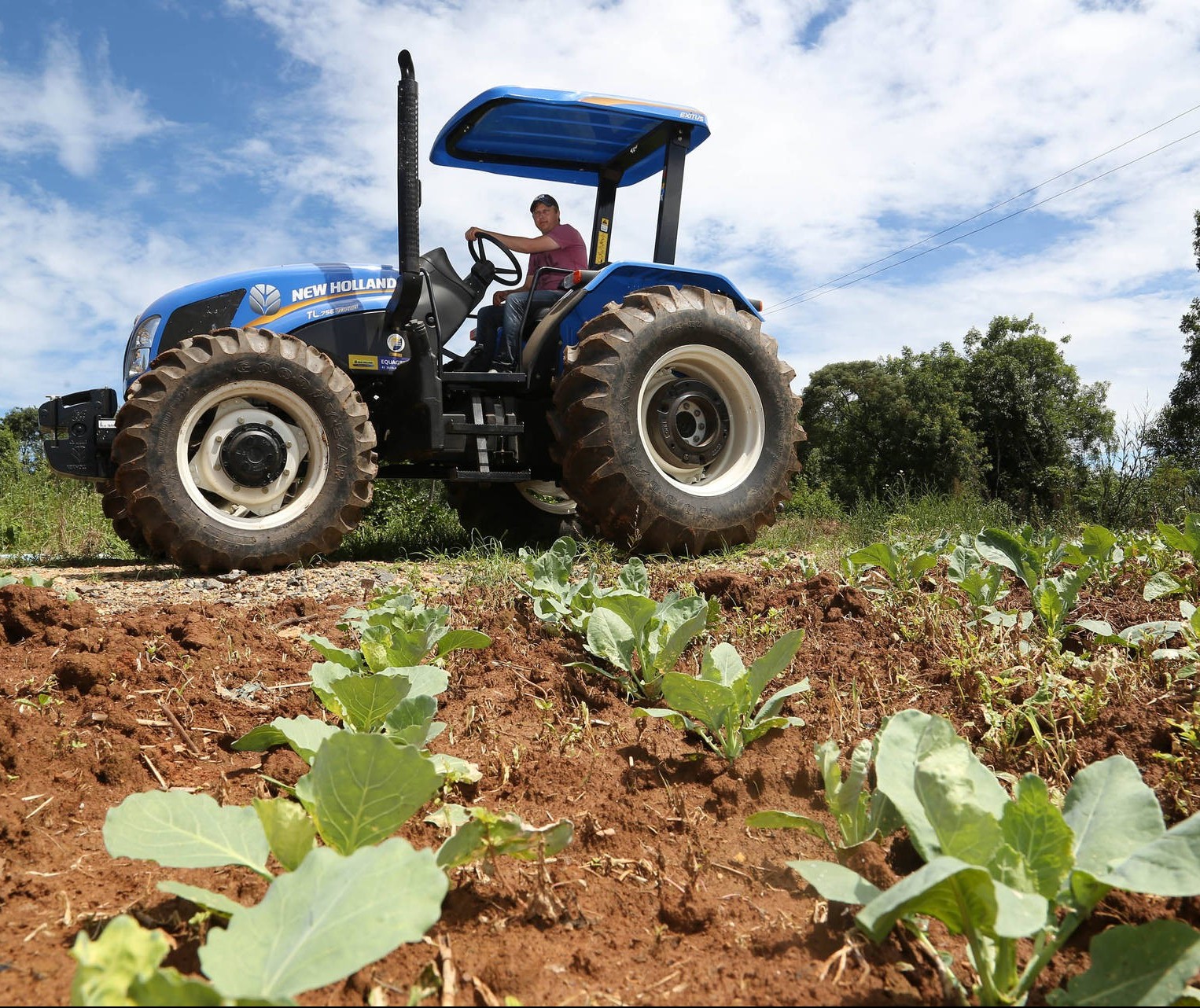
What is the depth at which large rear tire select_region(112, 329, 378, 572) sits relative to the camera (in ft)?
13.3

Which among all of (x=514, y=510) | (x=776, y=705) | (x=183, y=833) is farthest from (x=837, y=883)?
(x=514, y=510)

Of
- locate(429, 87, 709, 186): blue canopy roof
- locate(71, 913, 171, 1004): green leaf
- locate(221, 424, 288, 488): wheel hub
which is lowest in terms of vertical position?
locate(71, 913, 171, 1004): green leaf

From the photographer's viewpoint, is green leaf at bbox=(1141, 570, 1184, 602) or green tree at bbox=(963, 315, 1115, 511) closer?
green leaf at bbox=(1141, 570, 1184, 602)

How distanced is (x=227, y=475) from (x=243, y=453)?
0.13 meters

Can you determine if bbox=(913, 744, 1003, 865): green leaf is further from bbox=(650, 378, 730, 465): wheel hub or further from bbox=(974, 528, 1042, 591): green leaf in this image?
bbox=(650, 378, 730, 465): wheel hub

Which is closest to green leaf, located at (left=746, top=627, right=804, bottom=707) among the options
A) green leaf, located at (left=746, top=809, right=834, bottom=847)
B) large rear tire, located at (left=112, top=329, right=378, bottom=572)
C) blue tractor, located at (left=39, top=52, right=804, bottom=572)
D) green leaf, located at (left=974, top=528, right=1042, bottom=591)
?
green leaf, located at (left=746, top=809, right=834, bottom=847)

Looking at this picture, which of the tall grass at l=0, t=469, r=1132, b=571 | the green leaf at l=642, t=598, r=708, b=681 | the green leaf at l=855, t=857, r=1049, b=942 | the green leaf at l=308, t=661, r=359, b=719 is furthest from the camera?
the tall grass at l=0, t=469, r=1132, b=571

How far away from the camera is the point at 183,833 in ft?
3.45

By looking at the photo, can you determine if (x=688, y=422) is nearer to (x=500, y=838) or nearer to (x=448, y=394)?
(x=448, y=394)

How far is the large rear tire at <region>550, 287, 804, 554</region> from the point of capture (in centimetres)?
465

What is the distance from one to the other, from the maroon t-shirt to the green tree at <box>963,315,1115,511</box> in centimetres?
2159

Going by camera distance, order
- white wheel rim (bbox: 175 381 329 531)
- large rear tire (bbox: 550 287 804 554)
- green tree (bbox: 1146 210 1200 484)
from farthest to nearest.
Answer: green tree (bbox: 1146 210 1200 484) < large rear tire (bbox: 550 287 804 554) < white wheel rim (bbox: 175 381 329 531)

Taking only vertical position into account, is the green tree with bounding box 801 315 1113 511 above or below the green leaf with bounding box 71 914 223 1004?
above

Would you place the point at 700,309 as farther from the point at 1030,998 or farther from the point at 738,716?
the point at 1030,998
